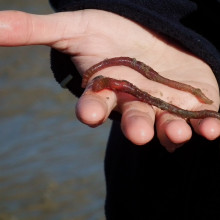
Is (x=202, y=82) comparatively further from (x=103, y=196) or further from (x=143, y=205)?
(x=103, y=196)

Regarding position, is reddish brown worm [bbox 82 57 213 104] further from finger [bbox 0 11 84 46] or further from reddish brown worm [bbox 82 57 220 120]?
finger [bbox 0 11 84 46]

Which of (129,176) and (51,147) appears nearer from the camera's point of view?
(129,176)

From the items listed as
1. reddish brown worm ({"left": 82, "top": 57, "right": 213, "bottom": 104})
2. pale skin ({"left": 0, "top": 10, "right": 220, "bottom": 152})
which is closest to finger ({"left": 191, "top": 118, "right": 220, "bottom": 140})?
pale skin ({"left": 0, "top": 10, "right": 220, "bottom": 152})

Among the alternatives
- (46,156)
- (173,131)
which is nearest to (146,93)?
(173,131)

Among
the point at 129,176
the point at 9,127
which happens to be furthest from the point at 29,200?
the point at 129,176

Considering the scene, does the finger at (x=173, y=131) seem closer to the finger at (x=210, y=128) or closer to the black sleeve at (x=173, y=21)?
the finger at (x=210, y=128)

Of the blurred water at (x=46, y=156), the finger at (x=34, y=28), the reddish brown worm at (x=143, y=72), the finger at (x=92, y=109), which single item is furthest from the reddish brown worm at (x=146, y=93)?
the blurred water at (x=46, y=156)
